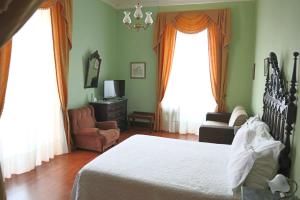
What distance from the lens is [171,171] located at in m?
2.15

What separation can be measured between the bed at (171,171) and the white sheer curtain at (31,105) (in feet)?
5.24

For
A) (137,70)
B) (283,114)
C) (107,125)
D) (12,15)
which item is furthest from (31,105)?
(283,114)

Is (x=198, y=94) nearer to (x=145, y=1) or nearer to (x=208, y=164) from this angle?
(x=145, y=1)

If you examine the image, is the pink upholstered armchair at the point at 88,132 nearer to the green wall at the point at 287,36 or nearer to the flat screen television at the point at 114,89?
the flat screen television at the point at 114,89

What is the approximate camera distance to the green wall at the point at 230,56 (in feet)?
16.6

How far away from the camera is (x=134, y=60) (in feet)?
19.7

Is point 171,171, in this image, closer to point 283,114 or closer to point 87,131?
point 283,114

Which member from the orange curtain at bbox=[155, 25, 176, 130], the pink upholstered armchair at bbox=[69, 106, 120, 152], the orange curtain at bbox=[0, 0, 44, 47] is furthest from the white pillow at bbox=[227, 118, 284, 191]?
the orange curtain at bbox=[155, 25, 176, 130]

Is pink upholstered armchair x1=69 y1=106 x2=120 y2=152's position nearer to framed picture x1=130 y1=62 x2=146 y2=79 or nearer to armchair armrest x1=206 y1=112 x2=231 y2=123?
framed picture x1=130 y1=62 x2=146 y2=79

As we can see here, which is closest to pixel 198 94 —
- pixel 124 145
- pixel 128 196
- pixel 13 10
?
pixel 124 145

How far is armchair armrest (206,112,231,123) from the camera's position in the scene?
493 centimetres

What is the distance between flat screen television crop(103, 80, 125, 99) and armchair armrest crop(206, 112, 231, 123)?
2234 mm

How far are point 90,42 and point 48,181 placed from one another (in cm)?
303

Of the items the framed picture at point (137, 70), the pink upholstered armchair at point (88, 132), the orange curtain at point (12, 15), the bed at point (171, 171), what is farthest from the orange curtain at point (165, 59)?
the orange curtain at point (12, 15)
